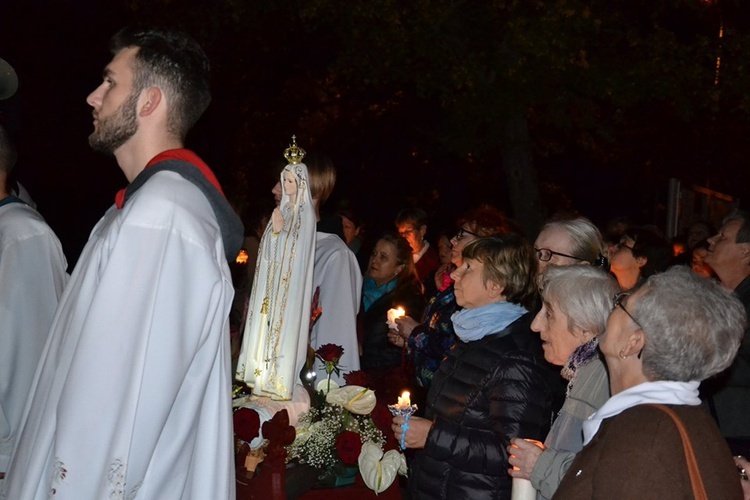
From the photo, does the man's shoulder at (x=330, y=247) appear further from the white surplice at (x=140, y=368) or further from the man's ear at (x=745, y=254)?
the white surplice at (x=140, y=368)

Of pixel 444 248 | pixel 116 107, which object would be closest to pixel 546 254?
pixel 116 107

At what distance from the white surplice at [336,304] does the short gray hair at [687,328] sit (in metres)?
3.38

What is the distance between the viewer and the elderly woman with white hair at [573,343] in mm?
3729

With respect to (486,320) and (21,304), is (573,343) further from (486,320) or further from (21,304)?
(21,304)

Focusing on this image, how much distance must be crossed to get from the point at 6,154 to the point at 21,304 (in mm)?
945

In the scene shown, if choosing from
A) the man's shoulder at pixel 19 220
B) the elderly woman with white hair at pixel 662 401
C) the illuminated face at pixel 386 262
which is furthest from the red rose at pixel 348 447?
the illuminated face at pixel 386 262

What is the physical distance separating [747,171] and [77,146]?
60.8 feet

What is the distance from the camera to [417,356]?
5816 millimetres

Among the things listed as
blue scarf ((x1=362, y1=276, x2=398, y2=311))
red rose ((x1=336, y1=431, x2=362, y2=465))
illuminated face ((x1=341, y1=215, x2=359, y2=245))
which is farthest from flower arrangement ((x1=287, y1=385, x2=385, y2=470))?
illuminated face ((x1=341, y1=215, x2=359, y2=245))

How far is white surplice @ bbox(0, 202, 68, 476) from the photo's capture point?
4242mm

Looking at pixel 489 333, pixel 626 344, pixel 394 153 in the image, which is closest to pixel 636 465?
pixel 626 344

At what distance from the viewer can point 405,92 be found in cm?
2191

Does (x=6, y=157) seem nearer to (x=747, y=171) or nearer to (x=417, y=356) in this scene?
(x=417, y=356)

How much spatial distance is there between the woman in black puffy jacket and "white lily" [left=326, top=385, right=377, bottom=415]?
491 millimetres
